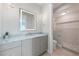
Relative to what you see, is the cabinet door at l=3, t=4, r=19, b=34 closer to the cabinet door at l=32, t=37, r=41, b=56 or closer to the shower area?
the cabinet door at l=32, t=37, r=41, b=56

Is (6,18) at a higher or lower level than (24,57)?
higher

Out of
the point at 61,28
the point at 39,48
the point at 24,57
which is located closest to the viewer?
the point at 24,57

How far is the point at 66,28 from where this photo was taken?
1653 millimetres

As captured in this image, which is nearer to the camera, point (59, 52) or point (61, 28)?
point (59, 52)

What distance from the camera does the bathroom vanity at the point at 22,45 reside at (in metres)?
1.21

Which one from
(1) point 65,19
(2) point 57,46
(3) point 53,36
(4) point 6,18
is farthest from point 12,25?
(1) point 65,19

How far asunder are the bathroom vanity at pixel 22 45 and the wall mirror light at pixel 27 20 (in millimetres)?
164

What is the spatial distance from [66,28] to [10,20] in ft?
3.60

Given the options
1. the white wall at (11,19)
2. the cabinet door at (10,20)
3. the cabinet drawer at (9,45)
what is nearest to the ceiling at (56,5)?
the white wall at (11,19)

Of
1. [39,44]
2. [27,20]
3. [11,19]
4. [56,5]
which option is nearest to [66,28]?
[56,5]

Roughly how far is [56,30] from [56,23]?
13cm

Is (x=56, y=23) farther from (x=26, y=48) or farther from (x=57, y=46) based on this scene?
(x=26, y=48)

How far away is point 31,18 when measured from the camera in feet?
5.37

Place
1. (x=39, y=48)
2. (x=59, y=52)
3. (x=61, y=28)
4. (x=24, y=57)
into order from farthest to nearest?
(x=39, y=48)
(x=61, y=28)
(x=59, y=52)
(x=24, y=57)
